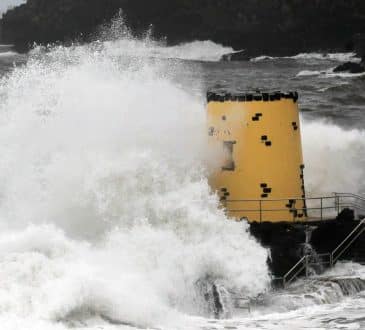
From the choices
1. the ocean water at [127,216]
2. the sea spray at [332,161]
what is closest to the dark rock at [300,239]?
the ocean water at [127,216]

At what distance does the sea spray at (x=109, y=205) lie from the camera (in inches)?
560

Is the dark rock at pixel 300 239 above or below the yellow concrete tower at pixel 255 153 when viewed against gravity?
below

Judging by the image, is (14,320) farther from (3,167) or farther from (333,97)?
(333,97)

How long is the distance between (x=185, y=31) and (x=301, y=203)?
91.0 m

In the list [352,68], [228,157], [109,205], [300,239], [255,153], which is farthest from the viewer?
[352,68]

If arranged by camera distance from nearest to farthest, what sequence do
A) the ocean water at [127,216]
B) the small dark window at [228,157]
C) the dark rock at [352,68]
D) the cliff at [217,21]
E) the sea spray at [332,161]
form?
the ocean water at [127,216]
the small dark window at [228,157]
the sea spray at [332,161]
the dark rock at [352,68]
the cliff at [217,21]

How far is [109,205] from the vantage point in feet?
56.3

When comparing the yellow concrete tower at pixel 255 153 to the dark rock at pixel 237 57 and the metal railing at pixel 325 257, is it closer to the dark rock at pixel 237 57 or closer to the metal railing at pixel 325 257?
the metal railing at pixel 325 257

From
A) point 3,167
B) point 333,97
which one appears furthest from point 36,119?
point 333,97

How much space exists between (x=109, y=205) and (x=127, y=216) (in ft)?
1.23

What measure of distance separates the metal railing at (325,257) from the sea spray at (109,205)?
22.1 inches

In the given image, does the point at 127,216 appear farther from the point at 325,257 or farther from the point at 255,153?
Result: the point at 325,257

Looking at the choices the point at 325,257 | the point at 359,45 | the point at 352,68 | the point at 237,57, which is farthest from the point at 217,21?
the point at 325,257

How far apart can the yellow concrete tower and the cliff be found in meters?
76.6
